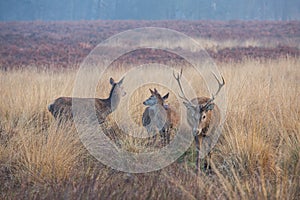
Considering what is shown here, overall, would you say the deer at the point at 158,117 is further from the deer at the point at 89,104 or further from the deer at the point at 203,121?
the deer at the point at 203,121

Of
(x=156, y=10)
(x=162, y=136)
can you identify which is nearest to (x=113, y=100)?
(x=162, y=136)

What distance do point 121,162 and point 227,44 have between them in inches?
656

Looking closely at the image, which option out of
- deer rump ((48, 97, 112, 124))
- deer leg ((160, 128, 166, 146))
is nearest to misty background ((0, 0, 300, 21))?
deer rump ((48, 97, 112, 124))

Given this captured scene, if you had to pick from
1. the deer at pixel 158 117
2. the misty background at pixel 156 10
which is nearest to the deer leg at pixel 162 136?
the deer at pixel 158 117

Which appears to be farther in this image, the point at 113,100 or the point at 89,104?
the point at 113,100

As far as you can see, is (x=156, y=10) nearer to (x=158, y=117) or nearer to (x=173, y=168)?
(x=158, y=117)

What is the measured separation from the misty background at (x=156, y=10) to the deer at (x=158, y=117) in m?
51.8

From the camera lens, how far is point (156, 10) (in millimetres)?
59719

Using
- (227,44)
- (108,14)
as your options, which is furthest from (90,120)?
(108,14)

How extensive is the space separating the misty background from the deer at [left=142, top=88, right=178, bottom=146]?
51.8m

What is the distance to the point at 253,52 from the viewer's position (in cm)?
1655

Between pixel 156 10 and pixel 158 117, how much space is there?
54.9 m

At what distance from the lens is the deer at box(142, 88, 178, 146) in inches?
252

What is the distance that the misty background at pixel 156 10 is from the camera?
58188 millimetres
